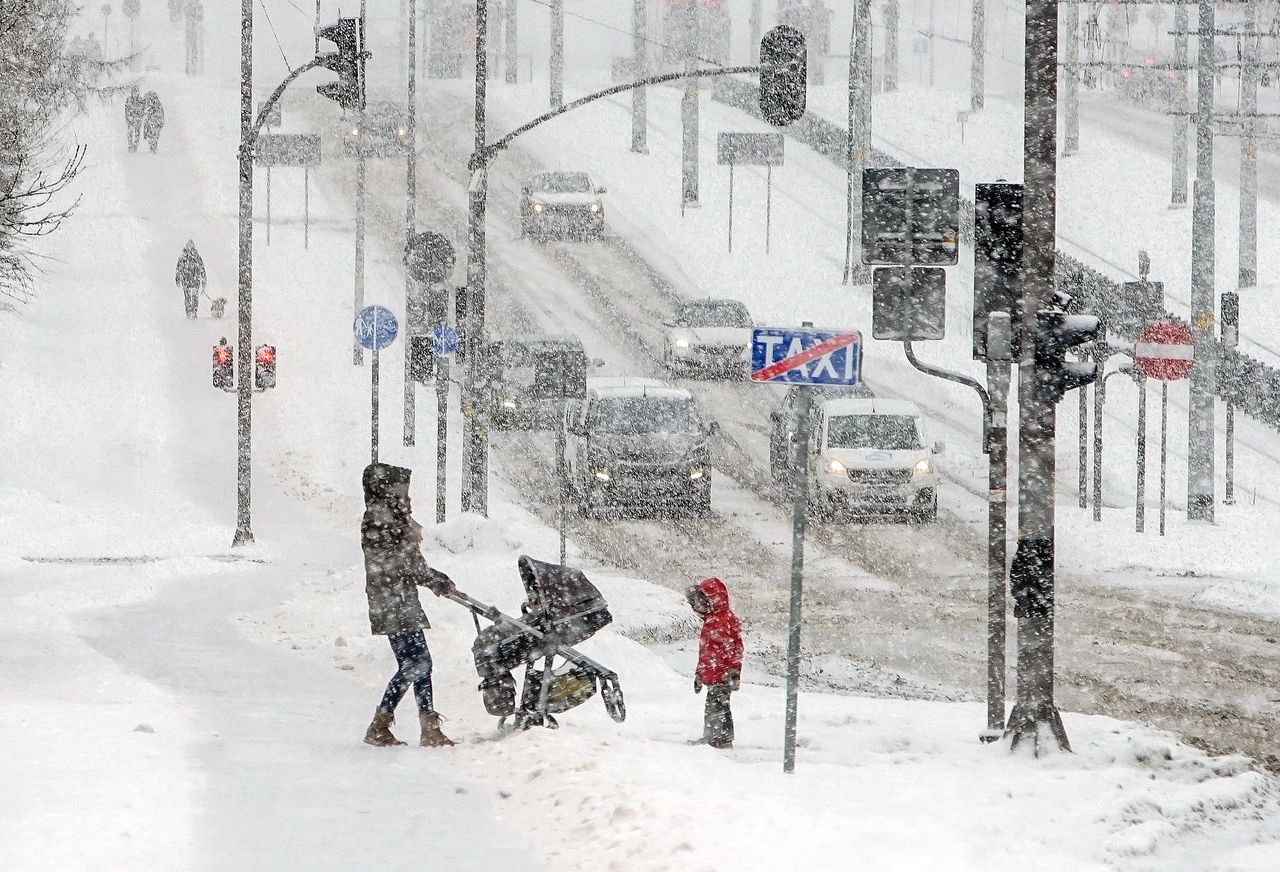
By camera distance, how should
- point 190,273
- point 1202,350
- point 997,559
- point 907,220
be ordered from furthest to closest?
point 190,273 < point 1202,350 < point 997,559 < point 907,220

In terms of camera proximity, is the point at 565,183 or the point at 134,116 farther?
the point at 134,116

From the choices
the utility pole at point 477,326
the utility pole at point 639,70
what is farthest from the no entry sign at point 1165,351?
the utility pole at point 639,70

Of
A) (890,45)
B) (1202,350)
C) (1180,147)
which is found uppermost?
(890,45)

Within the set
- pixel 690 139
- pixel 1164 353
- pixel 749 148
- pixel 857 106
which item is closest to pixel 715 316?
pixel 857 106

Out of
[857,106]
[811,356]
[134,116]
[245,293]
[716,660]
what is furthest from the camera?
[134,116]

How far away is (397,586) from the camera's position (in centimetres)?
1094

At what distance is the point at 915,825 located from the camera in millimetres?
8648

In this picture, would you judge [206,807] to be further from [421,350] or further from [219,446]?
[219,446]

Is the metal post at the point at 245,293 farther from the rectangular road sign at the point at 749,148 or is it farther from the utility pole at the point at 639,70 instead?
the utility pole at the point at 639,70

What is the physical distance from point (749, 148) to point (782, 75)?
88.2 feet

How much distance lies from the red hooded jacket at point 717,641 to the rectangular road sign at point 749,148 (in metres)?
35.2

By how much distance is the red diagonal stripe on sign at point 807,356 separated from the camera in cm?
1009

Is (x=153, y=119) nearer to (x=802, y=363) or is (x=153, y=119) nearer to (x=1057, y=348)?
(x=1057, y=348)

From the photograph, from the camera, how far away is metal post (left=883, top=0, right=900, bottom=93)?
76375 mm
